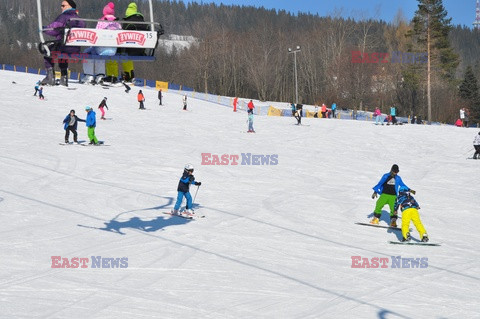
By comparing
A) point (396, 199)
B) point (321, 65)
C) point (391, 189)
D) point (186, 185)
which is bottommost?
point (396, 199)

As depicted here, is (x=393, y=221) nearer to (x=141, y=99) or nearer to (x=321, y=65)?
(x=141, y=99)

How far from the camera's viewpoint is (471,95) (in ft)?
232

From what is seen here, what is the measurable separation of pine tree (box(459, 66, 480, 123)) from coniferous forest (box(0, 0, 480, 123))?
0.13 metres

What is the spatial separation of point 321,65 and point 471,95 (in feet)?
84.0

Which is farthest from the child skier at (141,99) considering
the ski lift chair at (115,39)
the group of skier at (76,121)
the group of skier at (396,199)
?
the group of skier at (396,199)

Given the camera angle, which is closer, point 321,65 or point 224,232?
point 224,232

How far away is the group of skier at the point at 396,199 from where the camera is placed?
11250 mm

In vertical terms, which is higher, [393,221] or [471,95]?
[471,95]
